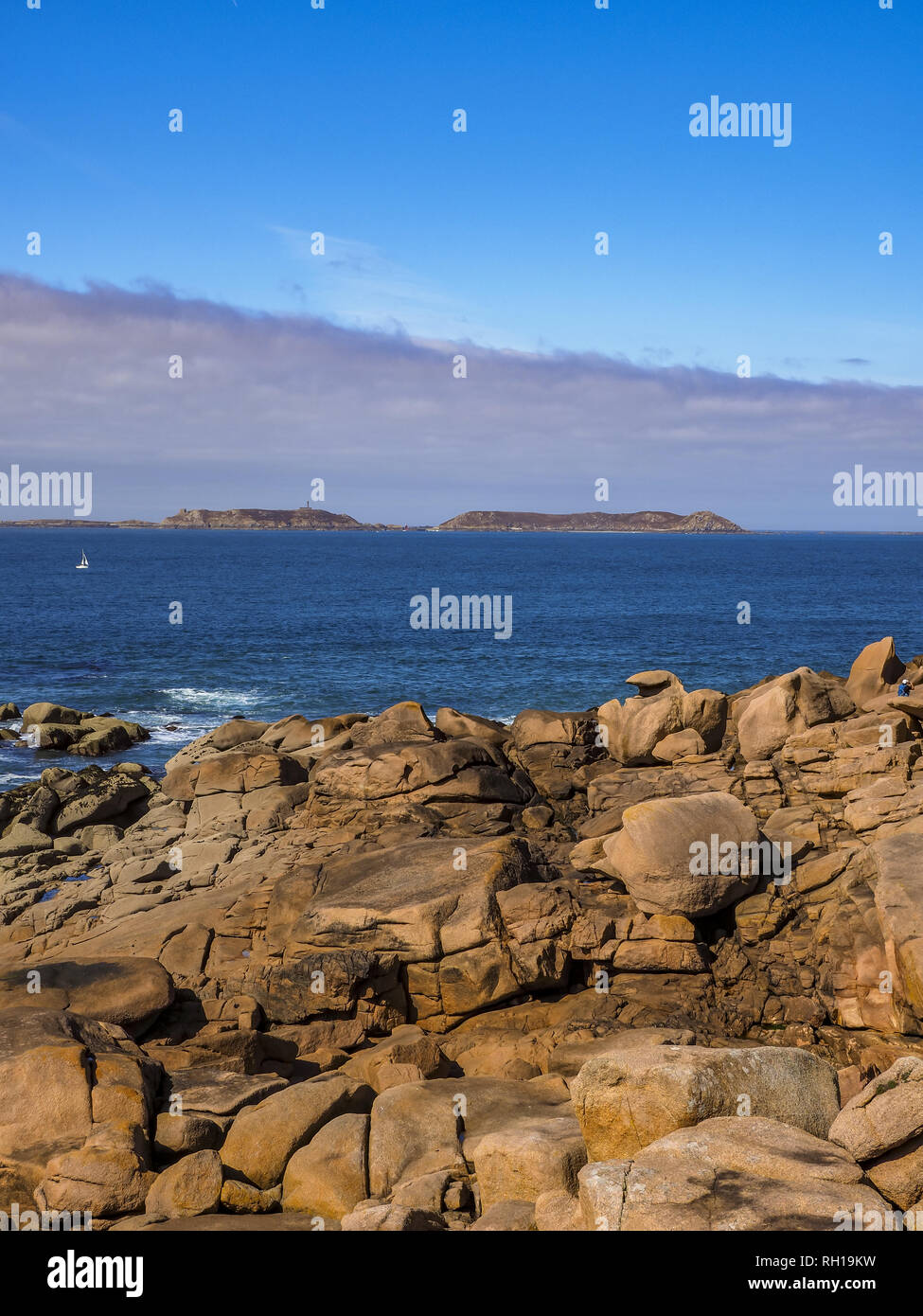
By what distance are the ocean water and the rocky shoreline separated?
18389 millimetres

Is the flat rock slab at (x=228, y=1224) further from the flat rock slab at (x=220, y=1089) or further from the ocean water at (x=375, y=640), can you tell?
the ocean water at (x=375, y=640)

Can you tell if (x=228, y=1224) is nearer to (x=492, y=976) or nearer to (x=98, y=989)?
(x=98, y=989)

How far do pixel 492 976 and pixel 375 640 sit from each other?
57.6 meters

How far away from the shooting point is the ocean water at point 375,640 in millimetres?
52500

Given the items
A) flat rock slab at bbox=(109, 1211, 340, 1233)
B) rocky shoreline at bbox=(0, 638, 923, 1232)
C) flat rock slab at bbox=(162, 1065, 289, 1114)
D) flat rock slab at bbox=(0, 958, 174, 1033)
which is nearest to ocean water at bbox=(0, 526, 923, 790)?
rocky shoreline at bbox=(0, 638, 923, 1232)

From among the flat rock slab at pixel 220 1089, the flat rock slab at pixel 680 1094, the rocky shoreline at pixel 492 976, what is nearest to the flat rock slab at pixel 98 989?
the rocky shoreline at pixel 492 976

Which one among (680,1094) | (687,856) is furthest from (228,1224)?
(687,856)

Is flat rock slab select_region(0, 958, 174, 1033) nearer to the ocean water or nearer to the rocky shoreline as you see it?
the rocky shoreline

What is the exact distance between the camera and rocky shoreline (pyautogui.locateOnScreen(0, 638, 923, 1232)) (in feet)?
32.7

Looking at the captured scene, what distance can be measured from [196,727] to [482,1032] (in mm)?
32759

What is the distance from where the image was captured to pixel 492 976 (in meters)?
16.7
